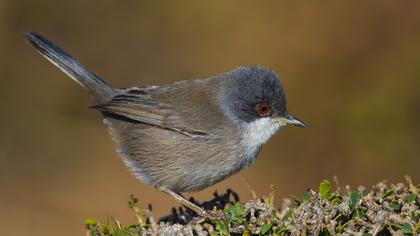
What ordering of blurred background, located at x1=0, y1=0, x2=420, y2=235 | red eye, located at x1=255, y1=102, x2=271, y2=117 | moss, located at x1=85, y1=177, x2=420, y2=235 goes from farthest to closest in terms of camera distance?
blurred background, located at x1=0, y1=0, x2=420, y2=235 → red eye, located at x1=255, y1=102, x2=271, y2=117 → moss, located at x1=85, y1=177, x2=420, y2=235

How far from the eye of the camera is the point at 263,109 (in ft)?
15.9

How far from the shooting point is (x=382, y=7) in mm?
7383

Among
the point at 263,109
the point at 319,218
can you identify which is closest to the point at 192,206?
the point at 263,109

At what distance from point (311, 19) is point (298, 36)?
0.78 ft

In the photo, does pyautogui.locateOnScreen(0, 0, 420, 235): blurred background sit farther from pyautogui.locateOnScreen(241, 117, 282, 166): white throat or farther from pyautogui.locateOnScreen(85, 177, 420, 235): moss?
pyautogui.locateOnScreen(85, 177, 420, 235): moss

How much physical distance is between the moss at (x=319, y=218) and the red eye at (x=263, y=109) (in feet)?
4.79

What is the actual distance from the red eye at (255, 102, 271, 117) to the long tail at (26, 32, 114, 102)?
1.25 m

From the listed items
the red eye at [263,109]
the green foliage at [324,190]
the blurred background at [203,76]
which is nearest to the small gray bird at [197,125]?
the red eye at [263,109]

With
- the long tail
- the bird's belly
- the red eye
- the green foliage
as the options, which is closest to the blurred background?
the long tail

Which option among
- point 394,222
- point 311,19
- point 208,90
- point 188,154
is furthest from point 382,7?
point 394,222

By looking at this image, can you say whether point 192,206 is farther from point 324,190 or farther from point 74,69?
point 74,69

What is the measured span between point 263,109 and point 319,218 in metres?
1.94

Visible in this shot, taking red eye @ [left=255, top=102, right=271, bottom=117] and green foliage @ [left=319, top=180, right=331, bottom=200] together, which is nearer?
green foliage @ [left=319, top=180, right=331, bottom=200]

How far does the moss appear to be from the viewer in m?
2.96
